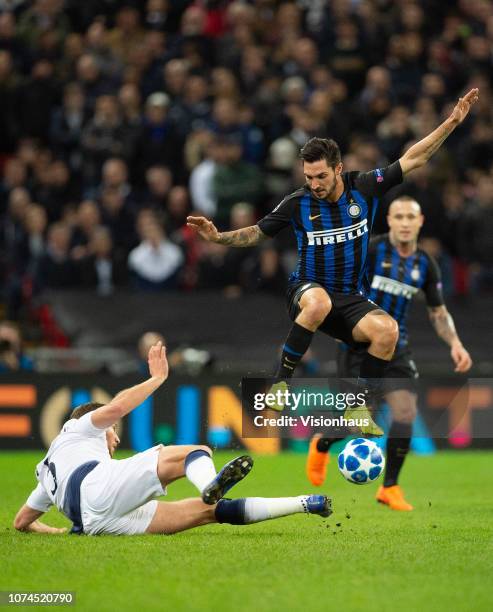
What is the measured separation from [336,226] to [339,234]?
0.20 ft

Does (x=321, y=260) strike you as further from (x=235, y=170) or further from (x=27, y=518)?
(x=235, y=170)

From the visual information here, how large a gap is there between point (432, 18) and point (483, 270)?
4.94 m

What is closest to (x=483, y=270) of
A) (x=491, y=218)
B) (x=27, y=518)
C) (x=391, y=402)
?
(x=491, y=218)

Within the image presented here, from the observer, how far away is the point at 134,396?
287 inches

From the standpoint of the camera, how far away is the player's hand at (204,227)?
833 cm

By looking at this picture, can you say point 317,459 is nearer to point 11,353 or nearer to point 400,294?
point 400,294

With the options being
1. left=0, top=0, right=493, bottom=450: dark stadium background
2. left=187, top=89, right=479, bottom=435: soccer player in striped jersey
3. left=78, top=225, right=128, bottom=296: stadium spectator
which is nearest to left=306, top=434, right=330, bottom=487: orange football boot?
left=187, top=89, right=479, bottom=435: soccer player in striped jersey

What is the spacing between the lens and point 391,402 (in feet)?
34.1

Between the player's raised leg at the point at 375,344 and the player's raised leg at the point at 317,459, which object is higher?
the player's raised leg at the point at 375,344

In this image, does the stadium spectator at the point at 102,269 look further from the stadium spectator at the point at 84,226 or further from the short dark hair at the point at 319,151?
the short dark hair at the point at 319,151

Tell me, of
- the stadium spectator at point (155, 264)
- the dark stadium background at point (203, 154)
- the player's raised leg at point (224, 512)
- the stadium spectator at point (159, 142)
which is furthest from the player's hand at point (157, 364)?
the stadium spectator at point (159, 142)

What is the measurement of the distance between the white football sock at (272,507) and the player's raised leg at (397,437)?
2586 mm

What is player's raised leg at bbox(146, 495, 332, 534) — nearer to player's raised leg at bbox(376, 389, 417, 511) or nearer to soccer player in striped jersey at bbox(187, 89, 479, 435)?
soccer player in striped jersey at bbox(187, 89, 479, 435)

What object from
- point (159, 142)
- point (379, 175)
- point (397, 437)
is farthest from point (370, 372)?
point (159, 142)
